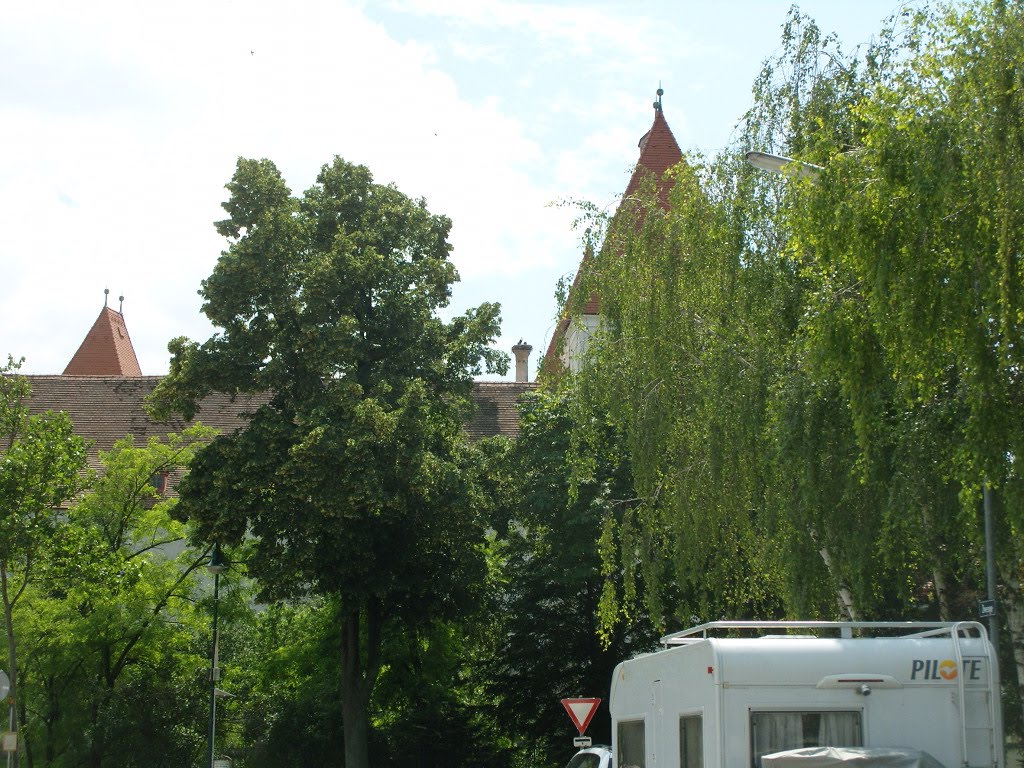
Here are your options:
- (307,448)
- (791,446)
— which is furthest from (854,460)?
(307,448)

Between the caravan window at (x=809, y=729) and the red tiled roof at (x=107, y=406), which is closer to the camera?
the caravan window at (x=809, y=729)

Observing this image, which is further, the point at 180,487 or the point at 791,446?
the point at 180,487

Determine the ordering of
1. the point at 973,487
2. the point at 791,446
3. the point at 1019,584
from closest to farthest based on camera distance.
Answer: the point at 973,487
the point at 791,446
the point at 1019,584

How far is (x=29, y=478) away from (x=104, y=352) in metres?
50.7

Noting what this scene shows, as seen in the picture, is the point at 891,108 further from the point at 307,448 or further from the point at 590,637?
the point at 590,637

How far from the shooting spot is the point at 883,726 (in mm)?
9203

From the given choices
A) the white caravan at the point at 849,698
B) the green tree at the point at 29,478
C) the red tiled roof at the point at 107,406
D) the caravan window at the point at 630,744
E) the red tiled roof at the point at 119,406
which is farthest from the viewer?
the red tiled roof at the point at 107,406

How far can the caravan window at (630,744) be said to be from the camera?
11594mm

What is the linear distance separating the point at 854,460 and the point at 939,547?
201cm

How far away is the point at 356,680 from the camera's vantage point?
3306 cm

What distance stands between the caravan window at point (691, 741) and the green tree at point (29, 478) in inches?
826

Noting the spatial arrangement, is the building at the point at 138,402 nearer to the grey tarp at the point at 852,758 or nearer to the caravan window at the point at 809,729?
the caravan window at the point at 809,729

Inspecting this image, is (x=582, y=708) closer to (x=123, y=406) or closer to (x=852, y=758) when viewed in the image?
(x=852, y=758)

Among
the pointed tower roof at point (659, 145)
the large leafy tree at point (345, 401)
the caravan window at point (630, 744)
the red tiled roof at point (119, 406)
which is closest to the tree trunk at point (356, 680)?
the large leafy tree at point (345, 401)
